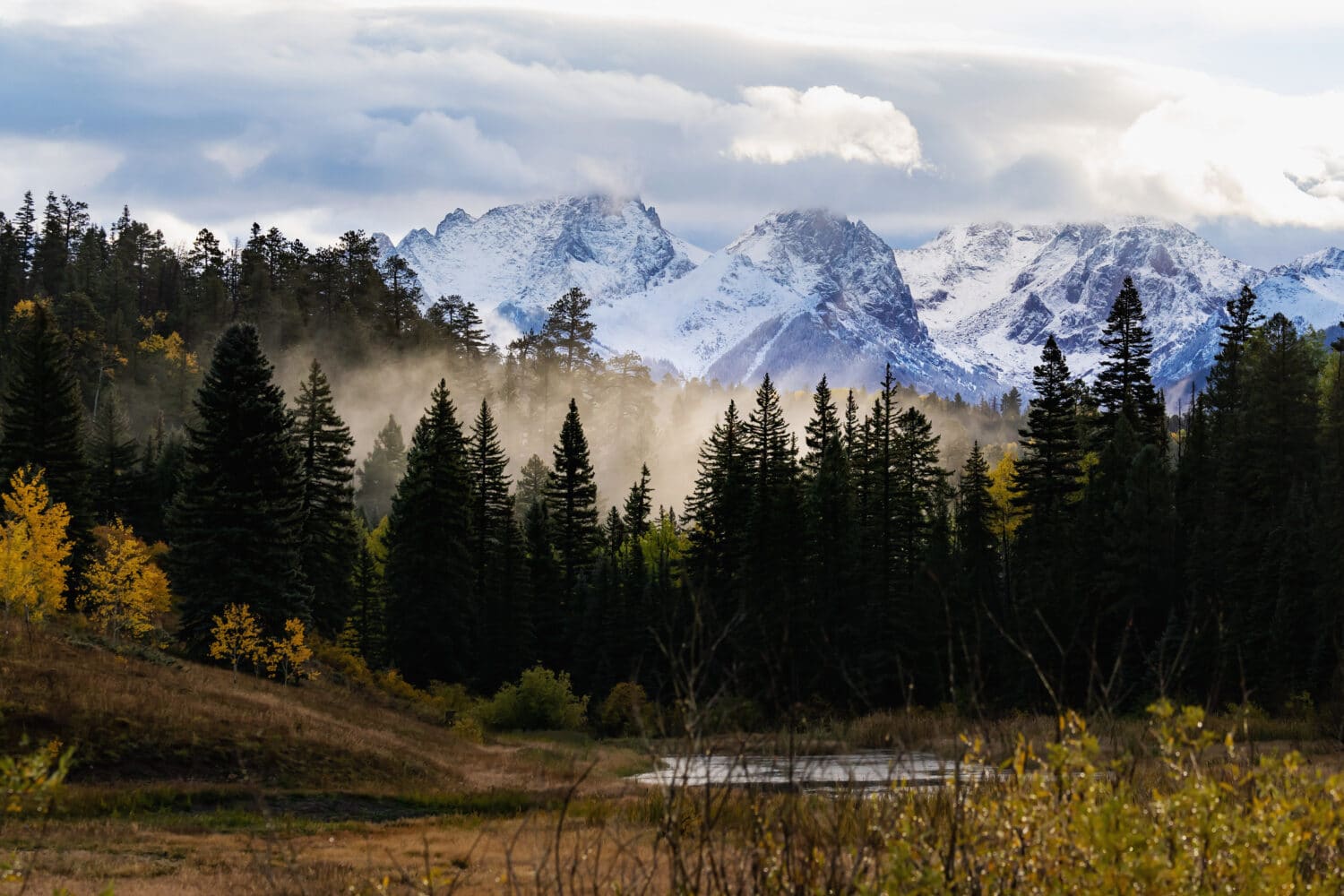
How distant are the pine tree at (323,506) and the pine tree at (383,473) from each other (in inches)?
1857

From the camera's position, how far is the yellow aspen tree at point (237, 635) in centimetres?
4328

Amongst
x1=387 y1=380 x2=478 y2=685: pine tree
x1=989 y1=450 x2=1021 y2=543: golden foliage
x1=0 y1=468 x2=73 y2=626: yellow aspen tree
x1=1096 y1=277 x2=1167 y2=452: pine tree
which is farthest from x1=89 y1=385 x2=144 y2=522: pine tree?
x1=1096 y1=277 x2=1167 y2=452: pine tree

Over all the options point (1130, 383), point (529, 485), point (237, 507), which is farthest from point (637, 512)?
point (237, 507)

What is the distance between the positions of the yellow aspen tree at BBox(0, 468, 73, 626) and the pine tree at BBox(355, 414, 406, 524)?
61.3m

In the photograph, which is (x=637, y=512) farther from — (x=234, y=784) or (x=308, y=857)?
(x=308, y=857)

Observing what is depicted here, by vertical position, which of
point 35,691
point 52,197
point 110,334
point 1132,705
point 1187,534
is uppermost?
point 52,197

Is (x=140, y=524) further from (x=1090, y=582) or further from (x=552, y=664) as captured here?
(x=1090, y=582)

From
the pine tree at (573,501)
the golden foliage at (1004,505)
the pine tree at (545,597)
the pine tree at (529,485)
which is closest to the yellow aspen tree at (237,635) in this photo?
the pine tree at (545,597)

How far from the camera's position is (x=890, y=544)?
6488 cm

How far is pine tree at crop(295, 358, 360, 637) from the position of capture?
60.2 meters

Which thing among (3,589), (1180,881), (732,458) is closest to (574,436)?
(732,458)

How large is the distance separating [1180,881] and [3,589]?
138 feet

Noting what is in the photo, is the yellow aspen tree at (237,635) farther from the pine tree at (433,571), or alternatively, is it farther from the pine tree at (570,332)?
the pine tree at (570,332)

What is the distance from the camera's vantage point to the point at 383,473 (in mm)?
115438
